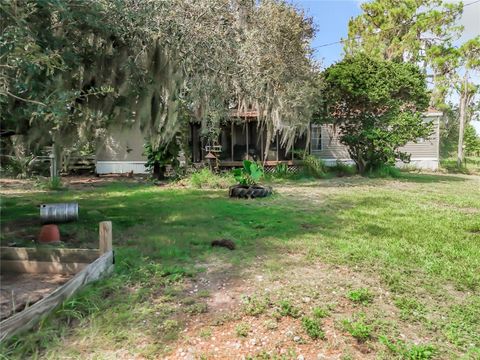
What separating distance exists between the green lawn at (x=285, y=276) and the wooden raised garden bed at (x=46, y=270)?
17 centimetres

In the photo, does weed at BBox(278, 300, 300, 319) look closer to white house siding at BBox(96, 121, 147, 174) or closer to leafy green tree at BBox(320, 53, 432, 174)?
leafy green tree at BBox(320, 53, 432, 174)

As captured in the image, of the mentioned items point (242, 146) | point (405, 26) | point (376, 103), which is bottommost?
point (242, 146)

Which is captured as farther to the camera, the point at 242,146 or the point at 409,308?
the point at 242,146

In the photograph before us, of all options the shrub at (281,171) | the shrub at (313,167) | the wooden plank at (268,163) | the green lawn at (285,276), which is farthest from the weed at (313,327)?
the wooden plank at (268,163)

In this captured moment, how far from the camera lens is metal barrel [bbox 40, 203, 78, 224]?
6157mm

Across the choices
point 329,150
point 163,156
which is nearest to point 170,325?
point 163,156

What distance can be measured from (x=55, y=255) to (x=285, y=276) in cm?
234

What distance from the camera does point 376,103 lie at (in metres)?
13.8

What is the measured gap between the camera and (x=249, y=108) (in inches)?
633

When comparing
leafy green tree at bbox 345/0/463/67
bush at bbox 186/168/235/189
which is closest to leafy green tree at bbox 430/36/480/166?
leafy green tree at bbox 345/0/463/67

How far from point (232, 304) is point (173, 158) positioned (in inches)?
426

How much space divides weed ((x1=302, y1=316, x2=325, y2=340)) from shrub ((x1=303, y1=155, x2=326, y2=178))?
12056 mm

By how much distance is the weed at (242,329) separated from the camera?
2.87 m

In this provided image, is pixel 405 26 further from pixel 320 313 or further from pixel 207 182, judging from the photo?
pixel 320 313
